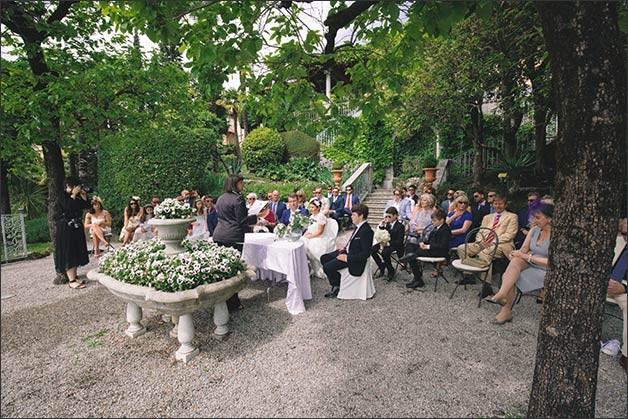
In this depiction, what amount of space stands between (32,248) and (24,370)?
846cm

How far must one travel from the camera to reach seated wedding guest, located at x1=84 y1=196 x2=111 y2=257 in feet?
26.7

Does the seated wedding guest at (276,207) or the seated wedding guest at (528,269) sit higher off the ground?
the seated wedding guest at (276,207)

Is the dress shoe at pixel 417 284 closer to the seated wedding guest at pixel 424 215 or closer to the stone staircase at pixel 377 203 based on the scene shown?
the seated wedding guest at pixel 424 215

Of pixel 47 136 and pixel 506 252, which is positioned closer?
pixel 506 252

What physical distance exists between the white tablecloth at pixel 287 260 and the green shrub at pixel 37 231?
9458 millimetres

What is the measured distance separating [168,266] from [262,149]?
44.7ft

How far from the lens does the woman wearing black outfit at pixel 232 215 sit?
495 centimetres

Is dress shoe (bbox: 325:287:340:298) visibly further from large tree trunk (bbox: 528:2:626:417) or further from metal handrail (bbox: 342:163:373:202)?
metal handrail (bbox: 342:163:373:202)

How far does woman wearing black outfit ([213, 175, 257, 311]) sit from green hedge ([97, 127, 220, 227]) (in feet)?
23.9

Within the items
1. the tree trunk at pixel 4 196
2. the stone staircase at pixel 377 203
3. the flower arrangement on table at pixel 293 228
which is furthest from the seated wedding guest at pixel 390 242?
the tree trunk at pixel 4 196

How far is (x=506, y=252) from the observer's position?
5320 mm

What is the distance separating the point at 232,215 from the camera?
16.6ft

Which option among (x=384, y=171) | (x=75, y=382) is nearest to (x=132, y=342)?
(x=75, y=382)

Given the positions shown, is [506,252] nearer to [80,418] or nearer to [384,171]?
[80,418]
